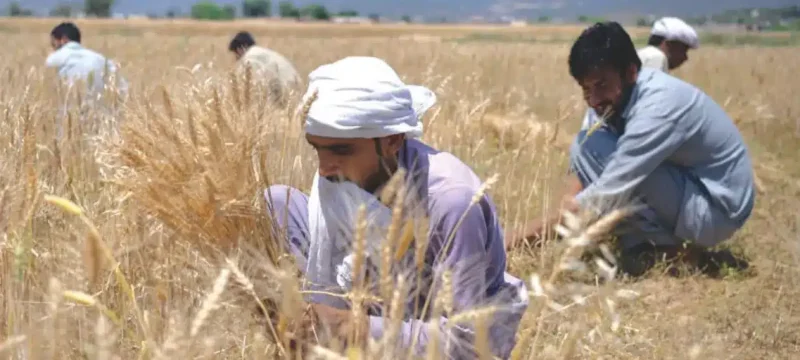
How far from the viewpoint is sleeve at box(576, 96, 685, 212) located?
320 cm

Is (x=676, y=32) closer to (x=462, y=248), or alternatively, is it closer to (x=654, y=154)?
(x=654, y=154)

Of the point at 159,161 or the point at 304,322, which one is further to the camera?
the point at 159,161

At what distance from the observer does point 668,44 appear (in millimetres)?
4906

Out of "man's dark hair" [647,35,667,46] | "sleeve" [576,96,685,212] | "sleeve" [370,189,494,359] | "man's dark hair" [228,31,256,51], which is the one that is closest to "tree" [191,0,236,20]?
"man's dark hair" [228,31,256,51]

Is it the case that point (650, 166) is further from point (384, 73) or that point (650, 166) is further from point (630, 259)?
point (384, 73)

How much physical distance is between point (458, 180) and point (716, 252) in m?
2.35

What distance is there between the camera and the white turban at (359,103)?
65.6 inches

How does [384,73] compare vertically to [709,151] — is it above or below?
above

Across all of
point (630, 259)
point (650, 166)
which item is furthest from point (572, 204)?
point (630, 259)

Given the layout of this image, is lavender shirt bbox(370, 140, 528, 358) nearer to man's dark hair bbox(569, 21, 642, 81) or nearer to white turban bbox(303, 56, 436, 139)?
white turban bbox(303, 56, 436, 139)

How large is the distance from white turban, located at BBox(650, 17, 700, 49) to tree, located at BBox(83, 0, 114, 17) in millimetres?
91712

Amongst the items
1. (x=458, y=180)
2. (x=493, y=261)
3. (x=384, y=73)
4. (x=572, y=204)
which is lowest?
(x=572, y=204)

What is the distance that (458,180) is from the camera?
67.9 inches

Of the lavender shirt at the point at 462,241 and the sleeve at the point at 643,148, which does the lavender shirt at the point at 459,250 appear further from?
the sleeve at the point at 643,148
